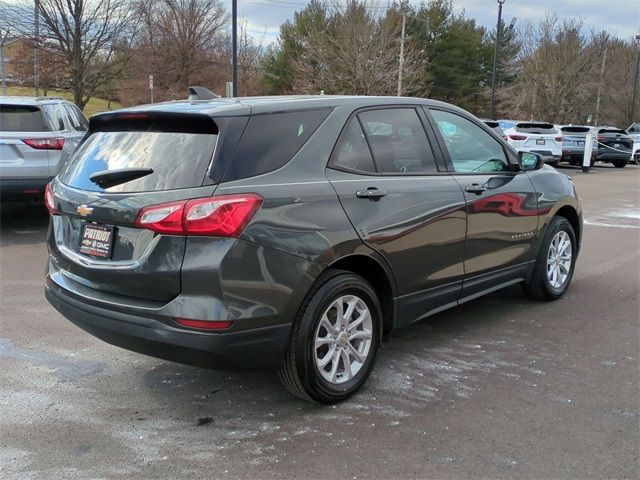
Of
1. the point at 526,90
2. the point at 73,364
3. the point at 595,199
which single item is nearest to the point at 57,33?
the point at 595,199

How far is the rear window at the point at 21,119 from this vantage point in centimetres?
784

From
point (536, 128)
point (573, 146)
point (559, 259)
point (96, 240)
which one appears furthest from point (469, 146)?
point (573, 146)

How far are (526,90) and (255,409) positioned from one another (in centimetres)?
4371

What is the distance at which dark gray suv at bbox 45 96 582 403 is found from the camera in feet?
9.81

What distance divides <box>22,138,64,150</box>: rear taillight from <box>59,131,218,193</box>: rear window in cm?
470

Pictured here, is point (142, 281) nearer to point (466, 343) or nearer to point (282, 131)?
point (282, 131)

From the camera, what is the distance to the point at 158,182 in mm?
3111

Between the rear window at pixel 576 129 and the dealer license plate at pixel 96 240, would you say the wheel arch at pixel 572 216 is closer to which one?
the dealer license plate at pixel 96 240

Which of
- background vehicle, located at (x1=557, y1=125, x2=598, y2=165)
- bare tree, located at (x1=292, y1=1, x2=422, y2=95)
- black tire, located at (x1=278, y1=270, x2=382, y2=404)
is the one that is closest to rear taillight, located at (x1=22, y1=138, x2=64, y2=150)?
black tire, located at (x1=278, y1=270, x2=382, y2=404)

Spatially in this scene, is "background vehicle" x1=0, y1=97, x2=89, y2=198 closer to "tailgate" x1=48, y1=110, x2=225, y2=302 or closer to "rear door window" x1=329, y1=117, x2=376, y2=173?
"tailgate" x1=48, y1=110, x2=225, y2=302

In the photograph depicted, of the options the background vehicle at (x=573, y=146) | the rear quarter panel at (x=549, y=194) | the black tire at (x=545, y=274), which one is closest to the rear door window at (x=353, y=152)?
the rear quarter panel at (x=549, y=194)

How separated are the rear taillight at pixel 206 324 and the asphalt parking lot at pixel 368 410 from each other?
636 mm

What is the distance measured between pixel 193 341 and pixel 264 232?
64 centimetres

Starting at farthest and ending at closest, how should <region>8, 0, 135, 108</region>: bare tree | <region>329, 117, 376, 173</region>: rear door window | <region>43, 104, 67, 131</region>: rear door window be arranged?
<region>8, 0, 135, 108</region>: bare tree → <region>43, 104, 67, 131</region>: rear door window → <region>329, 117, 376, 173</region>: rear door window
